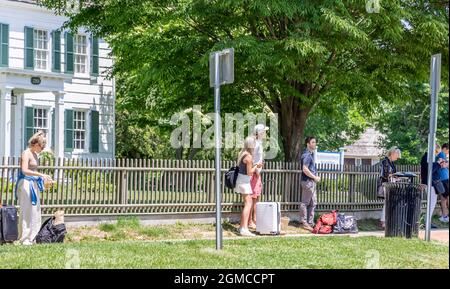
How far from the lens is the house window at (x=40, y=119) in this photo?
109 ft

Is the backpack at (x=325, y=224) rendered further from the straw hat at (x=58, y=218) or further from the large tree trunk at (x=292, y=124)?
the straw hat at (x=58, y=218)

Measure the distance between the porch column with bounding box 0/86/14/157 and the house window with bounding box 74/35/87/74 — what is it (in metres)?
4.56

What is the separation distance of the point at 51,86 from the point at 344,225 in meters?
16.0

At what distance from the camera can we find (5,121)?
3134 cm

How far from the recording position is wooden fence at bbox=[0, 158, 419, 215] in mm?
16906

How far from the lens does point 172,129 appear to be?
35.1 m

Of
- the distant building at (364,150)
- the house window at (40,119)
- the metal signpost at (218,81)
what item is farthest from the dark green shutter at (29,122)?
the distant building at (364,150)

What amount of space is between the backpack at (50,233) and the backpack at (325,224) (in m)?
5.33

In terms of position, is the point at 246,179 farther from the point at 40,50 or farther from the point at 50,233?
the point at 40,50

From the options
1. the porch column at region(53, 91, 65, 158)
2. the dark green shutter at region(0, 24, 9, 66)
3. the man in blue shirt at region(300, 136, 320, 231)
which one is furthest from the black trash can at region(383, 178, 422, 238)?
the dark green shutter at region(0, 24, 9, 66)

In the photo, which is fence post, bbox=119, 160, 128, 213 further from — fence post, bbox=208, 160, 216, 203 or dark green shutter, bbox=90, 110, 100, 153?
dark green shutter, bbox=90, 110, 100, 153

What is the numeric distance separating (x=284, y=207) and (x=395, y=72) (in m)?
4.94
